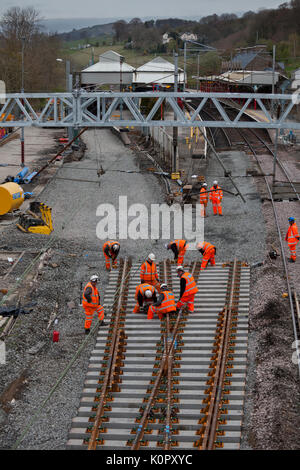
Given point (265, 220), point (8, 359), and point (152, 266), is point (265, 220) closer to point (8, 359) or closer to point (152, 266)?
point (152, 266)

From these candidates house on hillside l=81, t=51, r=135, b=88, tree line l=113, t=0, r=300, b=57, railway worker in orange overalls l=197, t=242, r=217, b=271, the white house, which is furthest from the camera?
tree line l=113, t=0, r=300, b=57

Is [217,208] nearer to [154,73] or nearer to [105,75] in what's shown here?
[154,73]

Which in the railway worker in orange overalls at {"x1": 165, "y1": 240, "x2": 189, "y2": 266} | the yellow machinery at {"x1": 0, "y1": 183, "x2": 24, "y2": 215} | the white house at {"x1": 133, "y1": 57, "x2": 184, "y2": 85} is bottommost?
the railway worker in orange overalls at {"x1": 165, "y1": 240, "x2": 189, "y2": 266}

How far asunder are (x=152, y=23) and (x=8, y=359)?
171 metres

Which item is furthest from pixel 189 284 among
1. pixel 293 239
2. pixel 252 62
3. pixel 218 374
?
pixel 252 62

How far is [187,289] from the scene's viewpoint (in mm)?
12977

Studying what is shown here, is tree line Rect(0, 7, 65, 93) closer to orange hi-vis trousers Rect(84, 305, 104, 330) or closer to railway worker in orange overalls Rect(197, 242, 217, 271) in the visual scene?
railway worker in orange overalls Rect(197, 242, 217, 271)

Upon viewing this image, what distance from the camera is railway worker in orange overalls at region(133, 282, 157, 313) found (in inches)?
511

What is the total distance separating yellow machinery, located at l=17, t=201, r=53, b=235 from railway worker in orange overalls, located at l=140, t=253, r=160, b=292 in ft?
20.6

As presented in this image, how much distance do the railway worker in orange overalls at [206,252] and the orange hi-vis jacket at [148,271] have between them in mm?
2222

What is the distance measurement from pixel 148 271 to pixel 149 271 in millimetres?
23

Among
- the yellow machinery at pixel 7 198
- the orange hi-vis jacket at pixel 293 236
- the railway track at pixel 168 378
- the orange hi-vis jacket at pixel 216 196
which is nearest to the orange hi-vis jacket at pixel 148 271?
the railway track at pixel 168 378

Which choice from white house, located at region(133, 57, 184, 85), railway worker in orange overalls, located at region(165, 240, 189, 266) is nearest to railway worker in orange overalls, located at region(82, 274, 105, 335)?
railway worker in orange overalls, located at region(165, 240, 189, 266)

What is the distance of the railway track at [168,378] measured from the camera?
30.4 ft
